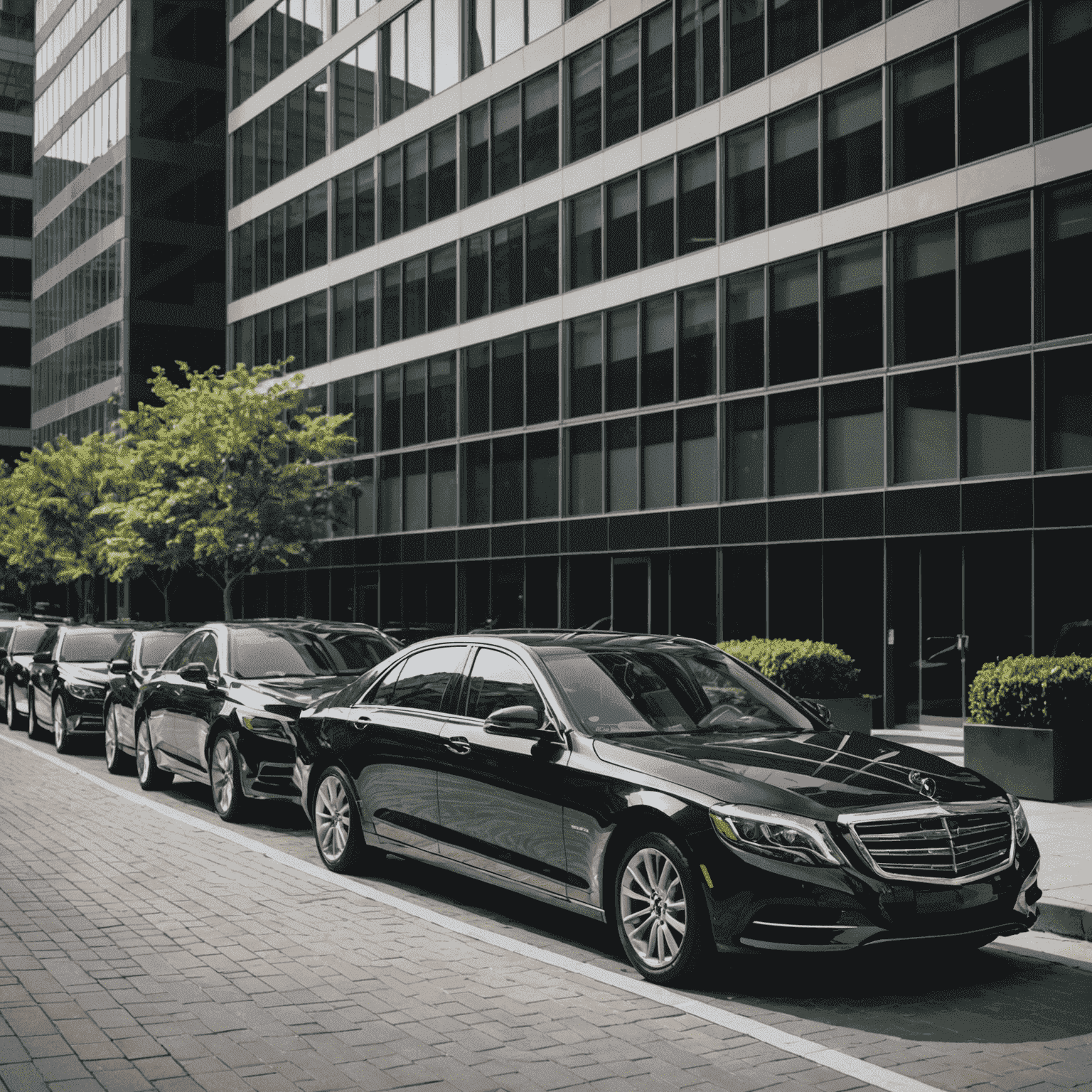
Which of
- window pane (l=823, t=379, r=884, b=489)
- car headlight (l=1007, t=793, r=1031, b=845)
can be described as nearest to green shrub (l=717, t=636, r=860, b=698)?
window pane (l=823, t=379, r=884, b=489)

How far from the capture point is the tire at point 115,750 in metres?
14.6

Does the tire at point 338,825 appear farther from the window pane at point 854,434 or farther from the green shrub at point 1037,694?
the window pane at point 854,434

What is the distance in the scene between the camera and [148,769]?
13.4 meters

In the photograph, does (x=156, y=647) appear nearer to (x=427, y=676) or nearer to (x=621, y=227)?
(x=427, y=676)

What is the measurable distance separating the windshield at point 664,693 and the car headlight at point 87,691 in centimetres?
1064

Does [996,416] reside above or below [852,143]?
below

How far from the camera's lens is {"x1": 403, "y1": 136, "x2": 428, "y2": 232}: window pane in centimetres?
3116

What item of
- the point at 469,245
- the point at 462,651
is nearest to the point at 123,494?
the point at 469,245

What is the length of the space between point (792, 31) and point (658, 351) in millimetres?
5824

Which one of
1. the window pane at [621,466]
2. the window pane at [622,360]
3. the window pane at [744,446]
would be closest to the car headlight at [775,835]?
the window pane at [744,446]

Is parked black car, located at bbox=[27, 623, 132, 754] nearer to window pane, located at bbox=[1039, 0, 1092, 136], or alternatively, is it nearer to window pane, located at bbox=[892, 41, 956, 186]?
window pane, located at bbox=[892, 41, 956, 186]

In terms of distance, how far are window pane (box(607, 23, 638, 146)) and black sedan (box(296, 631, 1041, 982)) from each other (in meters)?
18.8

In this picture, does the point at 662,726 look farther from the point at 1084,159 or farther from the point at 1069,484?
the point at 1084,159

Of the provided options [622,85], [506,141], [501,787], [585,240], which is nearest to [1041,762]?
[501,787]
